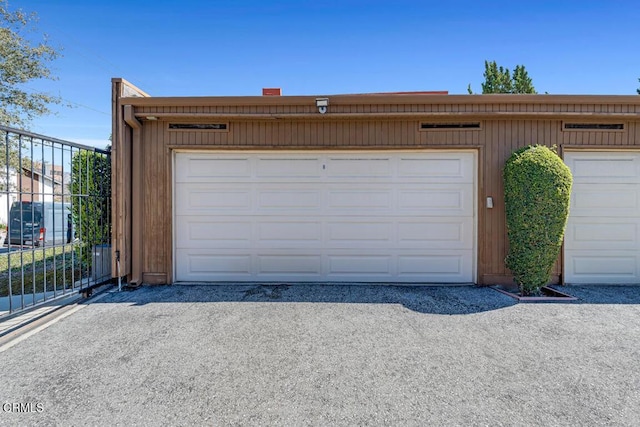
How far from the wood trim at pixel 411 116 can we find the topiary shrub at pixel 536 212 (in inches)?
25.9

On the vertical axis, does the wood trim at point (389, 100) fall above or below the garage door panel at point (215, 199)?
above

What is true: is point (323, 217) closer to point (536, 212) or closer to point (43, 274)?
point (536, 212)

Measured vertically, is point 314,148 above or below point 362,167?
above

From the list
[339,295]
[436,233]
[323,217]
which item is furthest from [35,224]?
[436,233]

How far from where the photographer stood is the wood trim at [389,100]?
15.4ft

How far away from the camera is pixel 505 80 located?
1344cm

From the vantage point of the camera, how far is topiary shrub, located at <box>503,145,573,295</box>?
4.27 meters

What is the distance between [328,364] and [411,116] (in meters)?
3.72

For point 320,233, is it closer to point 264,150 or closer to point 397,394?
point 264,150

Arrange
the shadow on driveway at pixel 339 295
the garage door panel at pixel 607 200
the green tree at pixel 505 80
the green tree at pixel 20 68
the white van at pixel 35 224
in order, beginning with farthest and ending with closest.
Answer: the green tree at pixel 505 80, the green tree at pixel 20 68, the garage door panel at pixel 607 200, the shadow on driveway at pixel 339 295, the white van at pixel 35 224

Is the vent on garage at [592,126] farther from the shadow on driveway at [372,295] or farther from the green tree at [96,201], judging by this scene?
the green tree at [96,201]

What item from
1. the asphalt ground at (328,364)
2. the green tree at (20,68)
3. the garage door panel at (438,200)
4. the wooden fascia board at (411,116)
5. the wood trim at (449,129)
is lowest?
the asphalt ground at (328,364)

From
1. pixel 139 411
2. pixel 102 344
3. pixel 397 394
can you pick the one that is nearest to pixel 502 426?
pixel 397 394

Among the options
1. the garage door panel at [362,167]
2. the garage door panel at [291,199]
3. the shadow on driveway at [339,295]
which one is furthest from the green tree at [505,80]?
the garage door panel at [291,199]
